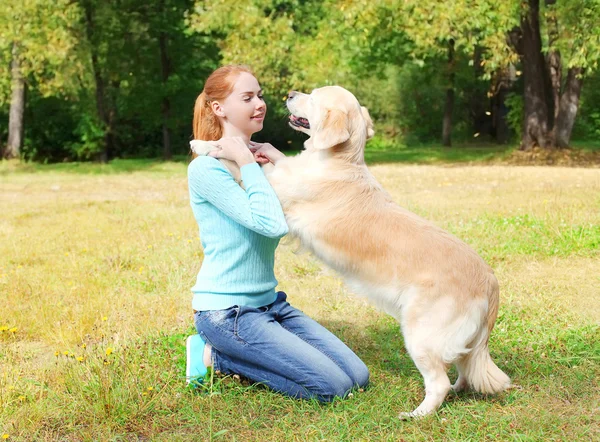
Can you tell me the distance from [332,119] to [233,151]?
61 centimetres

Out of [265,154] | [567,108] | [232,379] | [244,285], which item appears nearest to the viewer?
[244,285]

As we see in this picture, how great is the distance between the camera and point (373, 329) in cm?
510

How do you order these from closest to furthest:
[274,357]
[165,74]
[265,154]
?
[274,357] < [265,154] < [165,74]

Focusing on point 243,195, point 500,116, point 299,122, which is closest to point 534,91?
point 500,116

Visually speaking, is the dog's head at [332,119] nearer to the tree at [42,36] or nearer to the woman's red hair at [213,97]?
the woman's red hair at [213,97]

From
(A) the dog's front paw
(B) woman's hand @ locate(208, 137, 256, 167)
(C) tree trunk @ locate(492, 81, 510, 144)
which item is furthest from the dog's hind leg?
(C) tree trunk @ locate(492, 81, 510, 144)

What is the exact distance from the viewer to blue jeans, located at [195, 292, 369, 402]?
12.3 ft

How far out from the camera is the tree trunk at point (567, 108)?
63.5 ft

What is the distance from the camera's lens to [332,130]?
393 centimetres

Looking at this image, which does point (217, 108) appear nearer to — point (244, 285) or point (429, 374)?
point (244, 285)

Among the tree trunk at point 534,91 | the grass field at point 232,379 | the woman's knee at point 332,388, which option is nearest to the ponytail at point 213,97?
the grass field at point 232,379

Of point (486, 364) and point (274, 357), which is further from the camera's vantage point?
Answer: point (274, 357)

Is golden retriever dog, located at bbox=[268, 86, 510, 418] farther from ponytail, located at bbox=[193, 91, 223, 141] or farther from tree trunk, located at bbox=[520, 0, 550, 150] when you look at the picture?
tree trunk, located at bbox=[520, 0, 550, 150]

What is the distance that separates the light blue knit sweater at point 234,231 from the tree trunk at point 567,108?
17.3 meters
